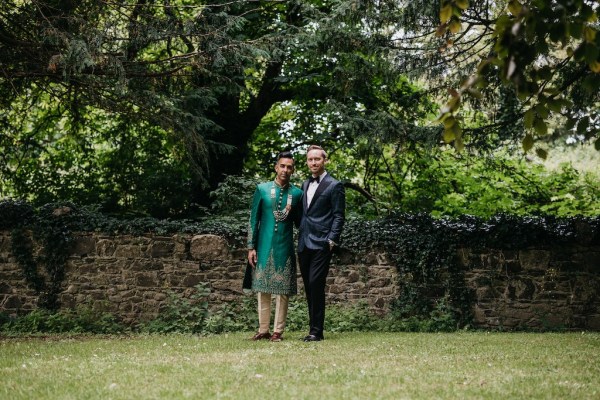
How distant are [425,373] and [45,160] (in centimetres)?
1227

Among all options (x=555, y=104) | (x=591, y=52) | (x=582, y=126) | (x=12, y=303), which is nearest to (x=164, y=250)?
(x=12, y=303)

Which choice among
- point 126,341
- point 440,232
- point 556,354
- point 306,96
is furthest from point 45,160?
point 556,354

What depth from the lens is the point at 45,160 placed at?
15.5 metres

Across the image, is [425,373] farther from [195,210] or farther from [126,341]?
[195,210]

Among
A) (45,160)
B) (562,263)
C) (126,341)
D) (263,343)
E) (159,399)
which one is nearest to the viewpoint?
(159,399)

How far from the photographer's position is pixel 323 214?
24.8 ft

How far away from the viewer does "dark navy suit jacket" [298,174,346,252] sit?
7488mm

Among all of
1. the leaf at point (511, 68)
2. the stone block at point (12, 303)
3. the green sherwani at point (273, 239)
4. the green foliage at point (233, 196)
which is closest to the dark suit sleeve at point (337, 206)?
the green sherwani at point (273, 239)

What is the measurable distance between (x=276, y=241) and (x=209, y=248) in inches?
132

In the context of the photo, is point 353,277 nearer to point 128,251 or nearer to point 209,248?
point 209,248

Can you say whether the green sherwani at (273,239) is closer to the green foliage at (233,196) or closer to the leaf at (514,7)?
the leaf at (514,7)

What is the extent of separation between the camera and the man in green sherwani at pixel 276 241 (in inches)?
296

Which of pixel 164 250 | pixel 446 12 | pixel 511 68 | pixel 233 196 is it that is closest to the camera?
pixel 511 68

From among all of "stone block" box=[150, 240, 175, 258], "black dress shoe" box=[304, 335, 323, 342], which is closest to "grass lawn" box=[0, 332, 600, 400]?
"black dress shoe" box=[304, 335, 323, 342]
